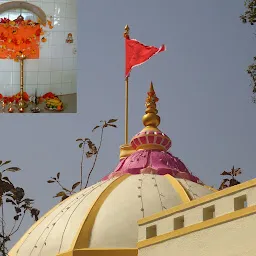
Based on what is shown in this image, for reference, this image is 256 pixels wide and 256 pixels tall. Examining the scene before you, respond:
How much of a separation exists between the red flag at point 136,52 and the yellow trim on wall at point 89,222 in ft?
23.1

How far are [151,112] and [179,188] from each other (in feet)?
14.3

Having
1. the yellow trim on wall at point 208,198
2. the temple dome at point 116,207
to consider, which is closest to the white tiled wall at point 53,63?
the temple dome at point 116,207

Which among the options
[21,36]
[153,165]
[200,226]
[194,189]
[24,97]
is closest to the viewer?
[200,226]

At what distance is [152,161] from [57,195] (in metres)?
10.1

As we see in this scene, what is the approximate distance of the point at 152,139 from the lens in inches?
Answer: 1027

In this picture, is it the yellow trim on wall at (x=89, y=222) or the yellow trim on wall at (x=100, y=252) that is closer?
the yellow trim on wall at (x=100, y=252)

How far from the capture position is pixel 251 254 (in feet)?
46.8

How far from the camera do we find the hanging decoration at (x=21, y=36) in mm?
34750

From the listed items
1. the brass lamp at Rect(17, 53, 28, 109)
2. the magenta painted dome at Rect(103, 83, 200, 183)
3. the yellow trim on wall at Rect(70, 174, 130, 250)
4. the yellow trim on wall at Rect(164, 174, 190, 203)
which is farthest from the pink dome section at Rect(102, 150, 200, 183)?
the brass lamp at Rect(17, 53, 28, 109)

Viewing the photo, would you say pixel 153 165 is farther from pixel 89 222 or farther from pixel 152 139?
pixel 89 222

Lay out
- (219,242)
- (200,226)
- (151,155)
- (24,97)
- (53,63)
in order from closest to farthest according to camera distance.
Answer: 1. (219,242)
2. (200,226)
3. (151,155)
4. (24,97)
5. (53,63)

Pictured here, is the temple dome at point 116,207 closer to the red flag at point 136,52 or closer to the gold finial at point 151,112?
the gold finial at point 151,112

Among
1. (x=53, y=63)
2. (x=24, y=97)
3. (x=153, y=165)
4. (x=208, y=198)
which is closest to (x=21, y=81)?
(x=24, y=97)

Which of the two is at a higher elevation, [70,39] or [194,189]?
[70,39]
